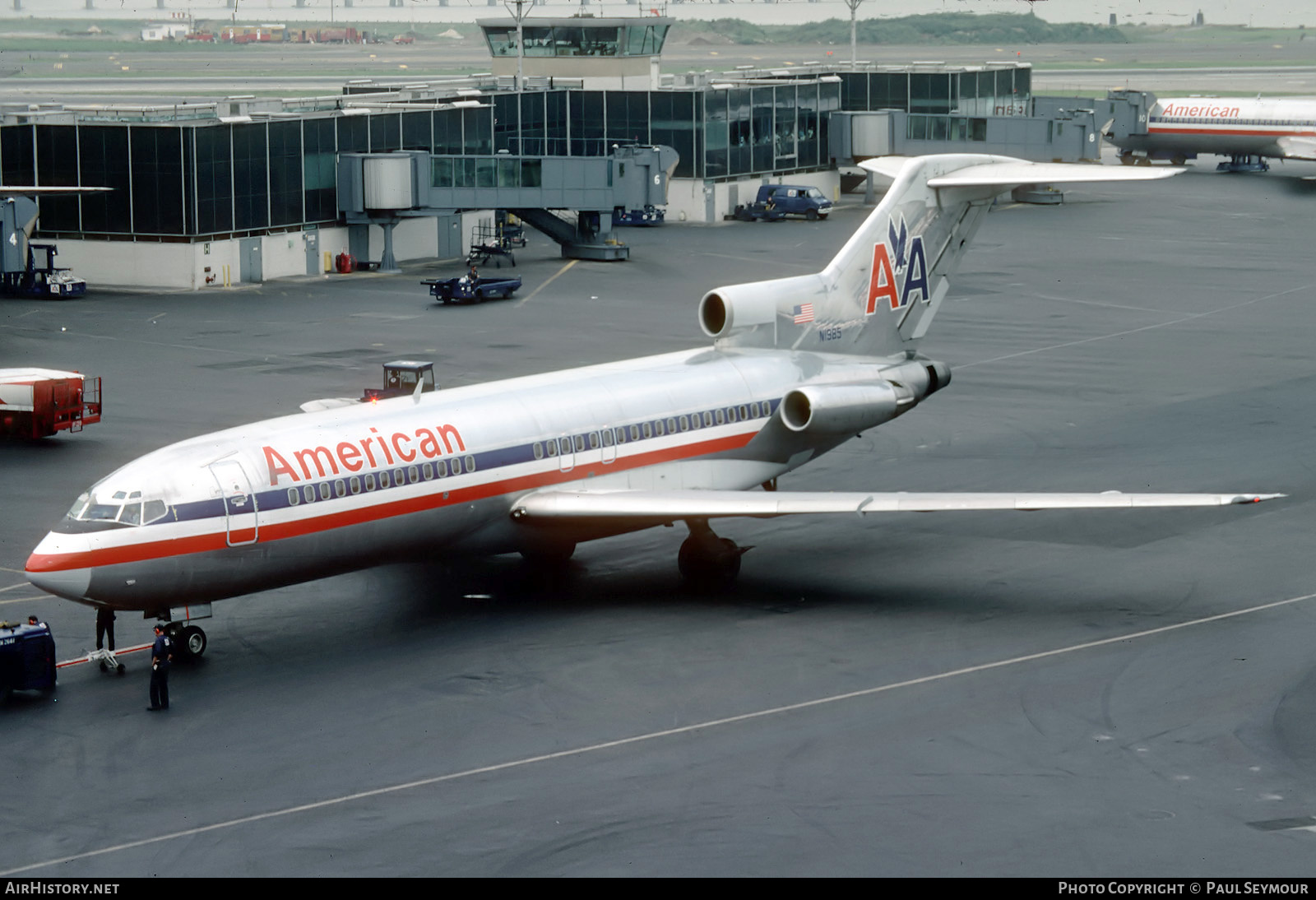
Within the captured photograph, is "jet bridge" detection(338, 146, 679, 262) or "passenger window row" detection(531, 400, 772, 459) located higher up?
"jet bridge" detection(338, 146, 679, 262)

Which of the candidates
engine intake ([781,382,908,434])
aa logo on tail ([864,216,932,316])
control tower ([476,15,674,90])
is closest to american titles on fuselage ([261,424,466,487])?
engine intake ([781,382,908,434])

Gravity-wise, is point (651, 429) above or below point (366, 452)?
below

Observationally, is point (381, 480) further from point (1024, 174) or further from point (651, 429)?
point (1024, 174)

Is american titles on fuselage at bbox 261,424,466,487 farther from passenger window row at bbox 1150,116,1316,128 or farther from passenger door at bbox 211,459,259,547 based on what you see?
passenger window row at bbox 1150,116,1316,128

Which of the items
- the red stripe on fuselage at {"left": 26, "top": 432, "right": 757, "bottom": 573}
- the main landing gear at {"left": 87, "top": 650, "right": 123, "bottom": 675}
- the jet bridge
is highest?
the jet bridge

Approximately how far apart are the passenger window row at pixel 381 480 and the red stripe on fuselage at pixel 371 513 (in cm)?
25

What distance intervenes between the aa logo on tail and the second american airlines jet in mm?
41

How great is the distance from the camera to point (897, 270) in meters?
39.2

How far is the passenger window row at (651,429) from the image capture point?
33062 mm

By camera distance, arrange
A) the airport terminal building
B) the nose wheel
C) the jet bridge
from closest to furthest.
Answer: the nose wheel < the airport terminal building < the jet bridge

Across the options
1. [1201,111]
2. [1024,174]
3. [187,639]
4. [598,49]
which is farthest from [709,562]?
[1201,111]

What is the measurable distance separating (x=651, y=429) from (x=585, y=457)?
65.7 inches

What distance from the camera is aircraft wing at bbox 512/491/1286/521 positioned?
104 ft

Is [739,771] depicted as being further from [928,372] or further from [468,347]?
[468,347]
